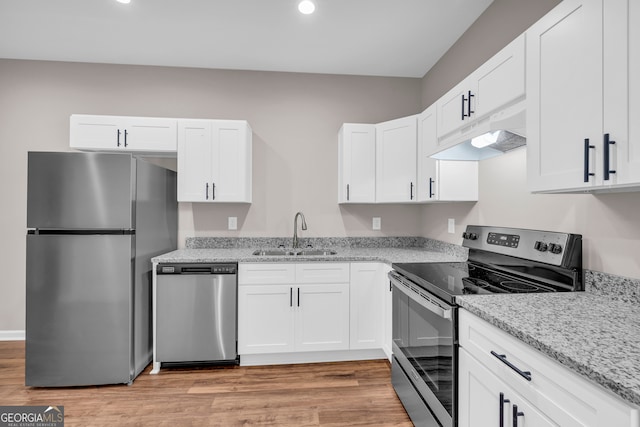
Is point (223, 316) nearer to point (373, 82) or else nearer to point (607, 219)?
point (607, 219)

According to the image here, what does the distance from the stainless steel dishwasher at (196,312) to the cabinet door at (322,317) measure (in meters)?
0.53

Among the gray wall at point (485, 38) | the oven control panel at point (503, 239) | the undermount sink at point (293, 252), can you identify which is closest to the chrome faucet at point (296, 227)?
the undermount sink at point (293, 252)

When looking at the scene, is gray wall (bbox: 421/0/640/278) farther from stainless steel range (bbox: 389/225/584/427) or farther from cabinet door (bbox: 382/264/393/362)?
cabinet door (bbox: 382/264/393/362)

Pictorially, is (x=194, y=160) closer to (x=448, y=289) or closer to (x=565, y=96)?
(x=448, y=289)

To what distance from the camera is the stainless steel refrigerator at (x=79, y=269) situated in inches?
85.0

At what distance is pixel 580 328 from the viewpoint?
0.99m

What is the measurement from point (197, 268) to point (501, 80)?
233 centimetres

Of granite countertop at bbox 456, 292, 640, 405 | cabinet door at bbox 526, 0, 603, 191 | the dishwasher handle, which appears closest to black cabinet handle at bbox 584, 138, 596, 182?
cabinet door at bbox 526, 0, 603, 191

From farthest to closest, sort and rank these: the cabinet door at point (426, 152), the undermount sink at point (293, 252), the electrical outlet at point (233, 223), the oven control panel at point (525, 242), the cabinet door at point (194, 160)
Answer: the electrical outlet at point (233, 223) < the undermount sink at point (293, 252) < the cabinet door at point (194, 160) < the cabinet door at point (426, 152) < the oven control panel at point (525, 242)

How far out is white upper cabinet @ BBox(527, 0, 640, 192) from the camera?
0.96 meters

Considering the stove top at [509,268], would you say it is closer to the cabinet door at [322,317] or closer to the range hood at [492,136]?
the range hood at [492,136]

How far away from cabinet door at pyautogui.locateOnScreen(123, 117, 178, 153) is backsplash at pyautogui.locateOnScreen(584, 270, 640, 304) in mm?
3045

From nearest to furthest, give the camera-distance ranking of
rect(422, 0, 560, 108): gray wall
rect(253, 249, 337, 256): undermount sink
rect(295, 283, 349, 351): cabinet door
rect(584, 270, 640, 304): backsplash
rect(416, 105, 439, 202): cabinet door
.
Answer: rect(584, 270, 640, 304): backsplash → rect(422, 0, 560, 108): gray wall → rect(416, 105, 439, 202): cabinet door → rect(295, 283, 349, 351): cabinet door → rect(253, 249, 337, 256): undermount sink

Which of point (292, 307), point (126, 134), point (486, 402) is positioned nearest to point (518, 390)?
point (486, 402)
